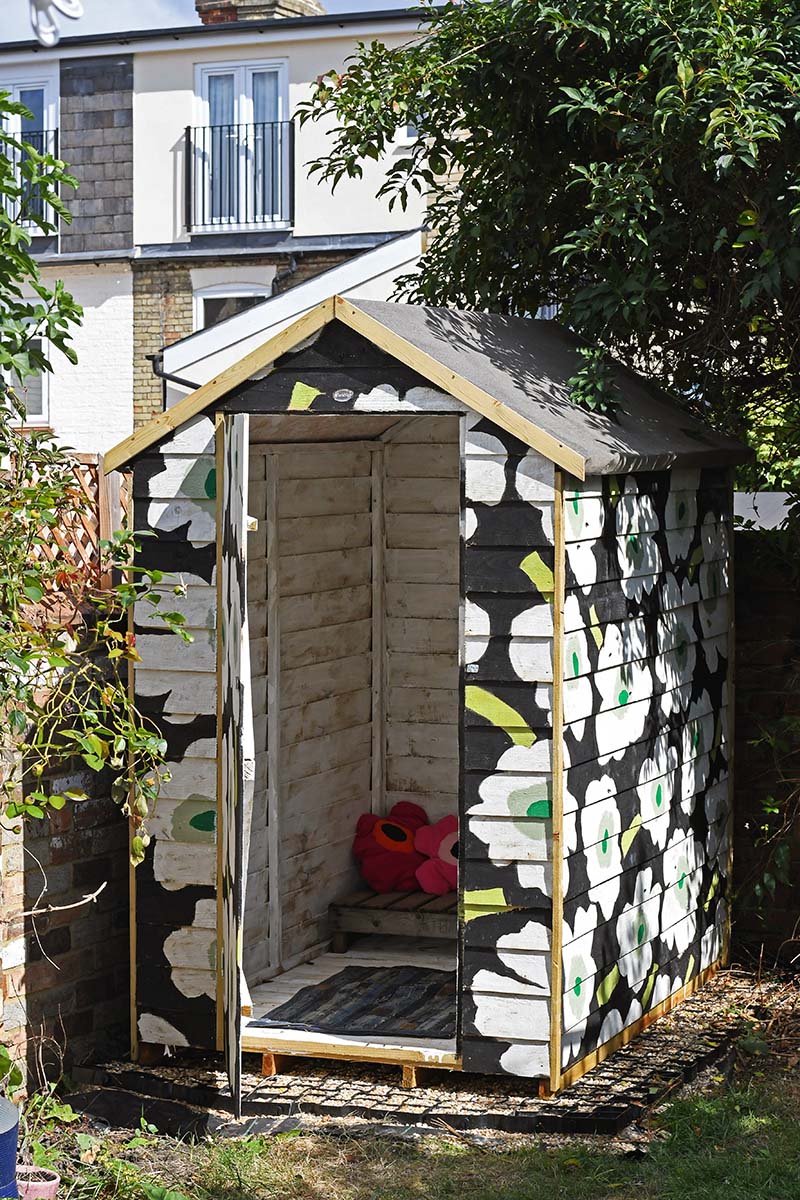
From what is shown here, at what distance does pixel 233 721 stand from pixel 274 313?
28.9 feet

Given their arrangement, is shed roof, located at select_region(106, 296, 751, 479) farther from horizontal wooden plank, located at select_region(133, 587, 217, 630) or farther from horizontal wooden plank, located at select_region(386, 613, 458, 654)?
horizontal wooden plank, located at select_region(386, 613, 458, 654)

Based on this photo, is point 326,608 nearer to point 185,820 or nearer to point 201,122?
point 185,820

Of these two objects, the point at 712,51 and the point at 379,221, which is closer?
the point at 712,51

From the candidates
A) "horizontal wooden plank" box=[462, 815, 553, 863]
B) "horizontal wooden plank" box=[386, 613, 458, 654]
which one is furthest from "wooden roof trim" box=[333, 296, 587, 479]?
"horizontal wooden plank" box=[386, 613, 458, 654]

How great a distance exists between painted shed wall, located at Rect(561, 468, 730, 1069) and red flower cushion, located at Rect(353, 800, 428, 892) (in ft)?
5.06

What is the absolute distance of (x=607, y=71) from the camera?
7242 millimetres

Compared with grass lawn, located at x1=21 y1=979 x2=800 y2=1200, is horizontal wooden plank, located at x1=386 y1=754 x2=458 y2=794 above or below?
above

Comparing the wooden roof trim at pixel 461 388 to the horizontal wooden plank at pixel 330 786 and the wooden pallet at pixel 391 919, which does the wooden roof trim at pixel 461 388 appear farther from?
the wooden pallet at pixel 391 919

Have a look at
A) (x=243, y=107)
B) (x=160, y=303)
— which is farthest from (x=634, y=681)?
(x=243, y=107)

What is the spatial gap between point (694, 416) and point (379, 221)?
1134cm

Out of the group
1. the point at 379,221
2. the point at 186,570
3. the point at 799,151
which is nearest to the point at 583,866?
the point at 186,570

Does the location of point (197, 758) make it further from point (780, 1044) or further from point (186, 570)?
point (780, 1044)

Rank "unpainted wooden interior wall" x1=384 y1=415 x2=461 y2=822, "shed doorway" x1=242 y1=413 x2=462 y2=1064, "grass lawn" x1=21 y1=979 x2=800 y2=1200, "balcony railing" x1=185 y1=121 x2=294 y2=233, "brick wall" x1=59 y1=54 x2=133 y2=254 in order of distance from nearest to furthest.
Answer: "grass lawn" x1=21 y1=979 x2=800 y2=1200, "shed doorway" x1=242 y1=413 x2=462 y2=1064, "unpainted wooden interior wall" x1=384 y1=415 x2=461 y2=822, "balcony railing" x1=185 y1=121 x2=294 y2=233, "brick wall" x1=59 y1=54 x2=133 y2=254

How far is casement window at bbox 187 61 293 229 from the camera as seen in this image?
18500mm
